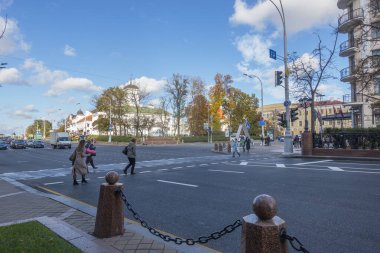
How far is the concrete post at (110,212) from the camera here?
4777mm

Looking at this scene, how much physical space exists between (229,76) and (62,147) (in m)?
39.3

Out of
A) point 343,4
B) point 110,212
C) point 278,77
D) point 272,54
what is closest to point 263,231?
point 110,212

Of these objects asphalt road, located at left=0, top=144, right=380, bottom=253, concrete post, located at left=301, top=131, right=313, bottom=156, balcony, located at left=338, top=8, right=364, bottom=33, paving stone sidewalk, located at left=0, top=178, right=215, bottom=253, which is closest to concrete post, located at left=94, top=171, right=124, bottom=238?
paving stone sidewalk, located at left=0, top=178, right=215, bottom=253

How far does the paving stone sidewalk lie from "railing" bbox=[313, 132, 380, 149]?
19.2 m

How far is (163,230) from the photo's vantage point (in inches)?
217

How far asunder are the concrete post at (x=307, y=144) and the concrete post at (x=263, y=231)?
21.3 metres

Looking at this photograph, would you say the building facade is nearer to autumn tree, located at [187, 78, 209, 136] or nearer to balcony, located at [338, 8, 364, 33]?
autumn tree, located at [187, 78, 209, 136]

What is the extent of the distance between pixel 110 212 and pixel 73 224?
1.25 meters

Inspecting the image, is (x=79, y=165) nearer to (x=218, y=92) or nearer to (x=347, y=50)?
(x=347, y=50)

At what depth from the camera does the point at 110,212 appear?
4.80 m

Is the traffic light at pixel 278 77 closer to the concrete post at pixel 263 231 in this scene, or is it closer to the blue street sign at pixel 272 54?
the blue street sign at pixel 272 54

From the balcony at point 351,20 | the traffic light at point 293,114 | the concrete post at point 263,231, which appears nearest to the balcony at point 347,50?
the balcony at point 351,20

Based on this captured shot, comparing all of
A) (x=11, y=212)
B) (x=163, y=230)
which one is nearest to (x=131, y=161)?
(x=11, y=212)

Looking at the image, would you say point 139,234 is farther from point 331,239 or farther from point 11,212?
point 11,212
